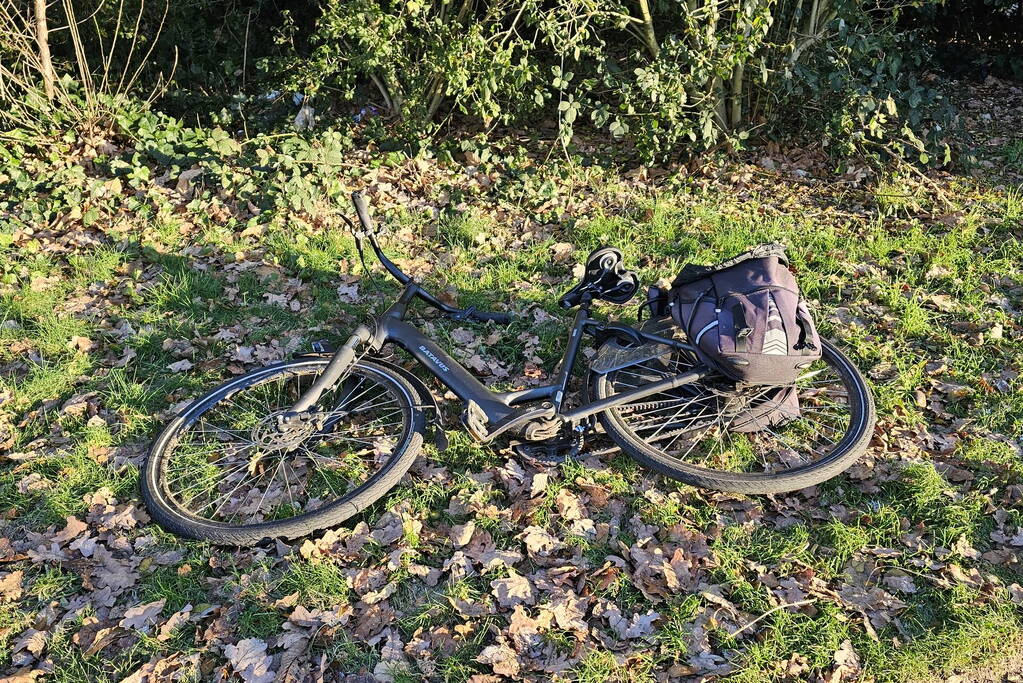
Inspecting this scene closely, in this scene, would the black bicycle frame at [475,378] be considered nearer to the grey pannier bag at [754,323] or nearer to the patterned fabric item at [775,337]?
the grey pannier bag at [754,323]

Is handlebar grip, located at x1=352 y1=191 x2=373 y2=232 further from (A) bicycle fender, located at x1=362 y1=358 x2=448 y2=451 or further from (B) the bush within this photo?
(B) the bush

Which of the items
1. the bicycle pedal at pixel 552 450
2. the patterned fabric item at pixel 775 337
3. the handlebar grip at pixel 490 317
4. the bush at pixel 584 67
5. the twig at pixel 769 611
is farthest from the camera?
the bush at pixel 584 67

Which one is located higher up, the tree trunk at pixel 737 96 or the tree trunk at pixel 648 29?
the tree trunk at pixel 648 29

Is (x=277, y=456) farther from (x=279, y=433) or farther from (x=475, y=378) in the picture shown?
(x=475, y=378)

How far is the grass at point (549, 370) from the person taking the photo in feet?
11.1

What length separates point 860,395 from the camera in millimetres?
4035

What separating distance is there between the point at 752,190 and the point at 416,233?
2.72 meters

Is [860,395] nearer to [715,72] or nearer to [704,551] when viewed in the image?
[704,551]

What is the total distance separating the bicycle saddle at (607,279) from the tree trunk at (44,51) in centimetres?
506

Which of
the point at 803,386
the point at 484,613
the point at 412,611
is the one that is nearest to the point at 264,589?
the point at 412,611

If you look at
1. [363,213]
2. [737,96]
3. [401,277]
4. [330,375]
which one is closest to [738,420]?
[401,277]

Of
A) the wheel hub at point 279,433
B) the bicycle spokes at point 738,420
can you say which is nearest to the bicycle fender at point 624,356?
the bicycle spokes at point 738,420

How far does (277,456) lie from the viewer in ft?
13.5

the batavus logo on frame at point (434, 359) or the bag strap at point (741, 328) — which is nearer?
the bag strap at point (741, 328)
